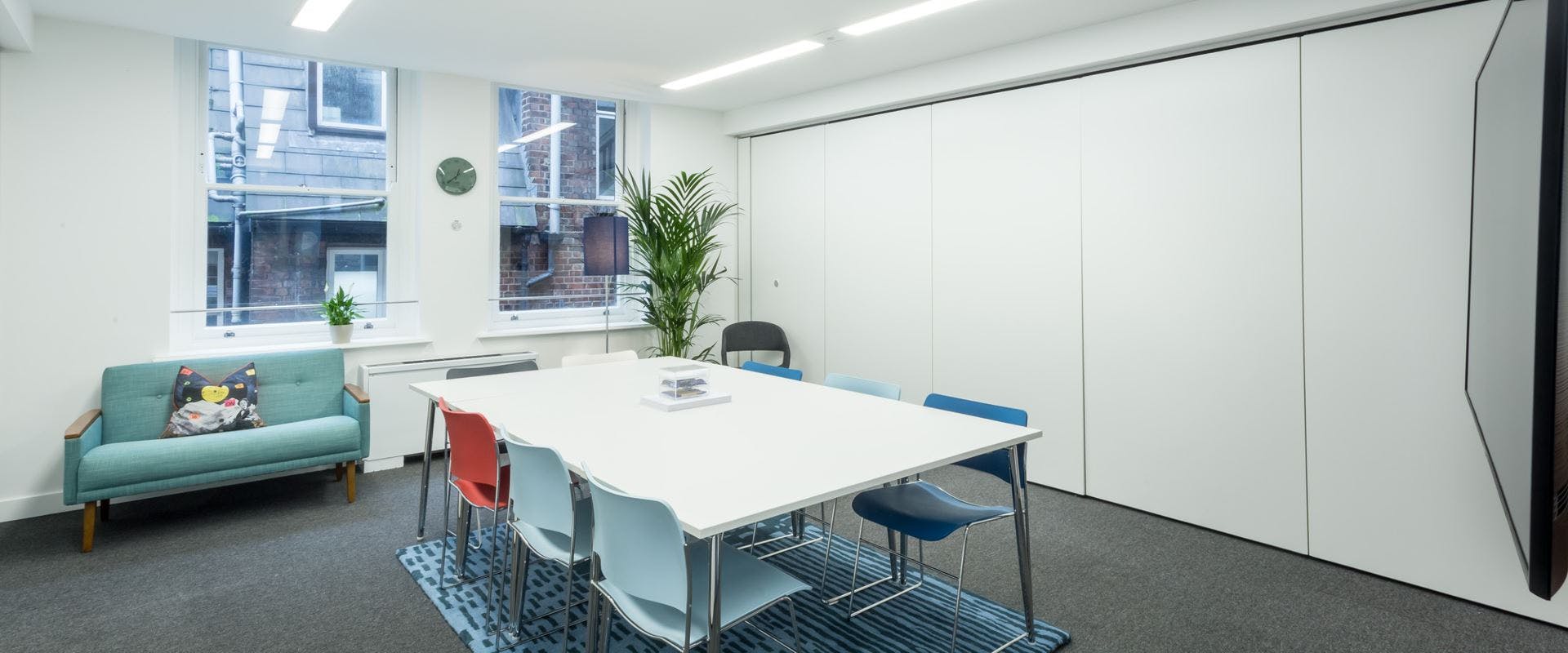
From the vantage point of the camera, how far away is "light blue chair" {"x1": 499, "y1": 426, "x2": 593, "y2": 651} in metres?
2.39

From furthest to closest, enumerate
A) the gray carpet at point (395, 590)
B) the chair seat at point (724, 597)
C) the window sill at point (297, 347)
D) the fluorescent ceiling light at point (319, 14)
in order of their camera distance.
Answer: the window sill at point (297, 347) < the fluorescent ceiling light at point (319, 14) < the gray carpet at point (395, 590) < the chair seat at point (724, 597)

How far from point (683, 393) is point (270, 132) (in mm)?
3732

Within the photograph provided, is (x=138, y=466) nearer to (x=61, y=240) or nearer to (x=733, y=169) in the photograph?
(x=61, y=240)

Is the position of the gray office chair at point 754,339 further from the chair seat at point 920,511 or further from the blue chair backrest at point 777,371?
the chair seat at point 920,511

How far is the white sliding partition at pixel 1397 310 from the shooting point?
124 inches

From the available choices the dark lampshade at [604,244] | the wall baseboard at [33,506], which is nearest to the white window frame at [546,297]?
the dark lampshade at [604,244]

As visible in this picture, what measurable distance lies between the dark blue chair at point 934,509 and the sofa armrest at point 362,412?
3043 mm

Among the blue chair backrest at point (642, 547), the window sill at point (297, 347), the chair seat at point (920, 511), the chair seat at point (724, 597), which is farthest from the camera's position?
the window sill at point (297, 347)

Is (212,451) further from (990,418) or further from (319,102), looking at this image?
(990,418)

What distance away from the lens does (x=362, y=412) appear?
4.56m

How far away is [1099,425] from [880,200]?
2.24m

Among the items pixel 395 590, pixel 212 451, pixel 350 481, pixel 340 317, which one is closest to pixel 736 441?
pixel 395 590

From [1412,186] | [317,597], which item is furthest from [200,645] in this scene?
[1412,186]

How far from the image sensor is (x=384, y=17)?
13.6 feet
